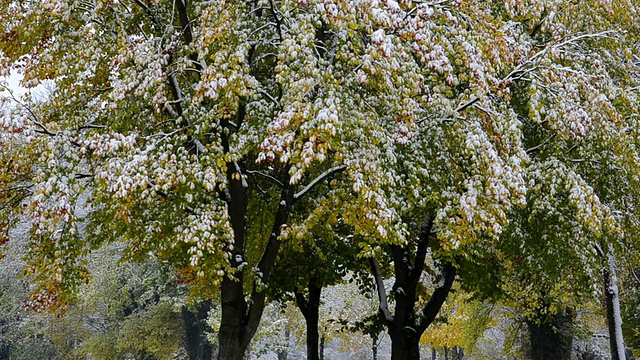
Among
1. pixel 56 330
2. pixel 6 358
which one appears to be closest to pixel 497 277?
pixel 56 330

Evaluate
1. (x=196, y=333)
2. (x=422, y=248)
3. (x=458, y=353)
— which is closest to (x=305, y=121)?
(x=422, y=248)

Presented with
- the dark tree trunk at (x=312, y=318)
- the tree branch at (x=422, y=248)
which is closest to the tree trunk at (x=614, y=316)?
the tree branch at (x=422, y=248)

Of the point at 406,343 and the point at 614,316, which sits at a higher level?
the point at 614,316

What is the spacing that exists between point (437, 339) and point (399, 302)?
47.7 ft

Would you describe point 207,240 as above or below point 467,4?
below

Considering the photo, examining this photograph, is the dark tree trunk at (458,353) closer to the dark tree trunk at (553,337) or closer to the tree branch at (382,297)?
the dark tree trunk at (553,337)

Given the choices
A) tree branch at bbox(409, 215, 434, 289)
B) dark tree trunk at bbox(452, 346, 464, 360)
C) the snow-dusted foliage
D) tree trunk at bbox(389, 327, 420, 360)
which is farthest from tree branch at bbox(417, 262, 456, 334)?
dark tree trunk at bbox(452, 346, 464, 360)

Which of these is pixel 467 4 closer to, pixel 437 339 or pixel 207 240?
pixel 207 240

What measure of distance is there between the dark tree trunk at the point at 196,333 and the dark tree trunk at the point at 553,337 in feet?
44.8

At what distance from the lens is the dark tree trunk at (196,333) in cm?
2564

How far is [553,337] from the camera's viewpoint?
57.2 feet

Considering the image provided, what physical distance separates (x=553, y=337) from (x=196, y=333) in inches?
582

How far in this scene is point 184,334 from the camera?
26281 millimetres

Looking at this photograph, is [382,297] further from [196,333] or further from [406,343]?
[196,333]
